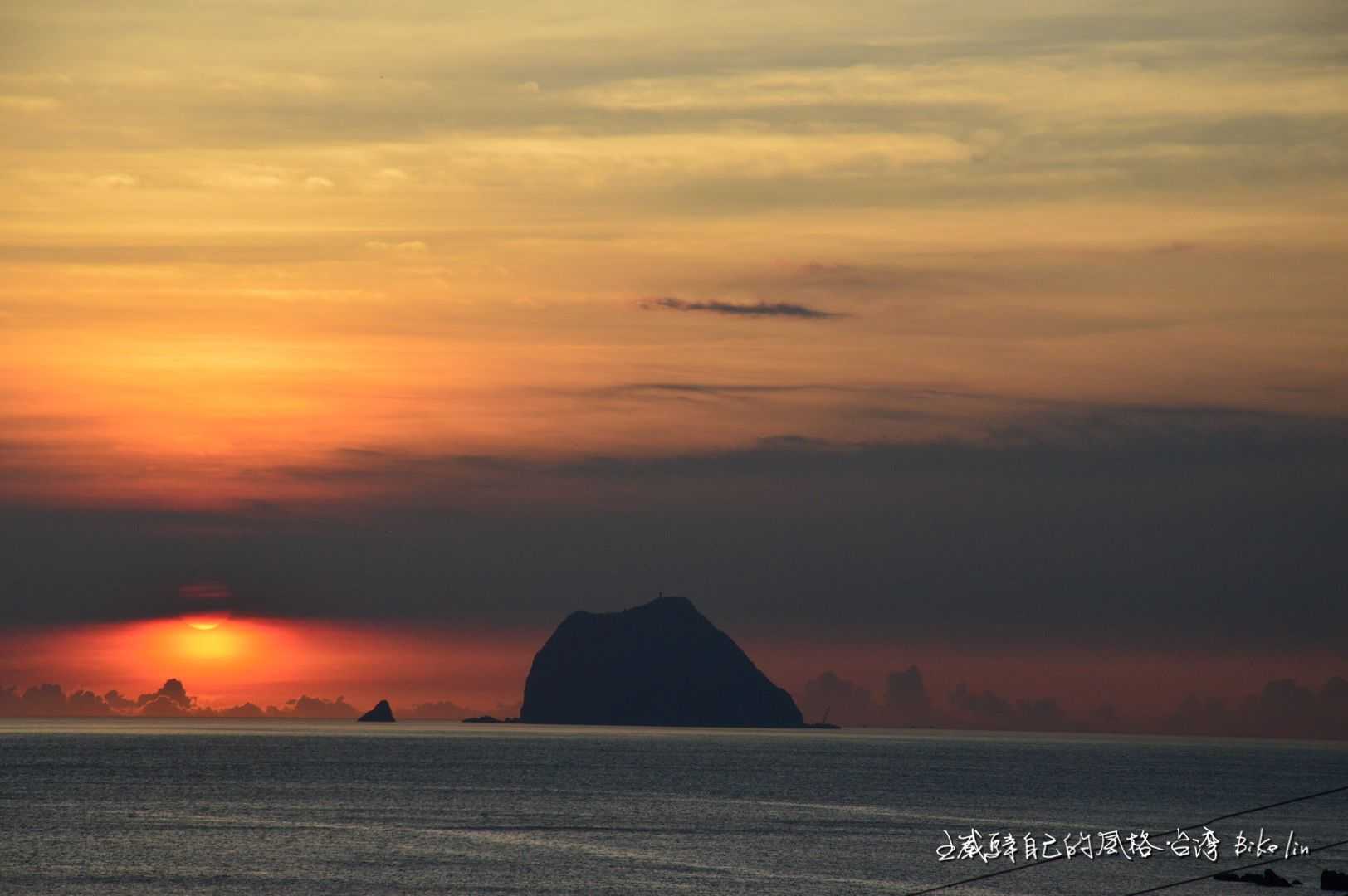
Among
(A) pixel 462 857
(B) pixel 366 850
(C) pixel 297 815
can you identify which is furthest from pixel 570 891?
(C) pixel 297 815

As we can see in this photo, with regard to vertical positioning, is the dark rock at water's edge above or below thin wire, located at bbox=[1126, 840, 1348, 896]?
above

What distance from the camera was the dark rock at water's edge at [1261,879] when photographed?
108062 mm

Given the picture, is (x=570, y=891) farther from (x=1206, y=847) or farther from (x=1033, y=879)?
(x=1206, y=847)

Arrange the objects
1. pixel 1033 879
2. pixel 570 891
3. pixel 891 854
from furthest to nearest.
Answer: pixel 891 854, pixel 1033 879, pixel 570 891

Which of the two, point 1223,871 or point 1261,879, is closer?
point 1261,879

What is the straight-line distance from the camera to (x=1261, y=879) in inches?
4331

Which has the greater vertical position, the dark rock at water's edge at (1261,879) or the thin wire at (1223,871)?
the dark rock at water's edge at (1261,879)

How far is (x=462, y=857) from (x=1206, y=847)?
62.4 metres

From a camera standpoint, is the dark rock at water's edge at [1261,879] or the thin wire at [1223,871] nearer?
the dark rock at water's edge at [1261,879]

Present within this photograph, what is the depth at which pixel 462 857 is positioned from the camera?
128625 mm

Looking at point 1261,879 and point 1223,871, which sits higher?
point 1261,879

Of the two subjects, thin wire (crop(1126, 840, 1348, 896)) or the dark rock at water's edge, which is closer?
the dark rock at water's edge

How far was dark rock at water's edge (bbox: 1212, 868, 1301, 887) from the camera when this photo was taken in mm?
108062

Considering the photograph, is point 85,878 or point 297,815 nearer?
point 85,878
